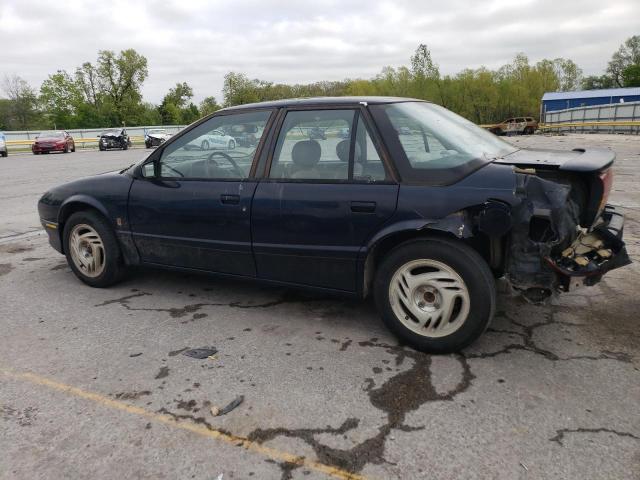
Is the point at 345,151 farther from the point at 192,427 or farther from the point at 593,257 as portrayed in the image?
the point at 192,427

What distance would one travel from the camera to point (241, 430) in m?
2.39

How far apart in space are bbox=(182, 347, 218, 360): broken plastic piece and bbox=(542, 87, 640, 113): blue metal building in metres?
65.2

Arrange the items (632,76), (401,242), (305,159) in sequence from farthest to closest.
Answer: (632,76), (305,159), (401,242)

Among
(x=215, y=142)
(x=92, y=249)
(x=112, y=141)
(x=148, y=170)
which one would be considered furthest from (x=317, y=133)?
(x=112, y=141)

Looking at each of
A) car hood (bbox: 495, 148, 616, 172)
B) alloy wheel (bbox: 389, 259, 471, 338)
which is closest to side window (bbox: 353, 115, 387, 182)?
alloy wheel (bbox: 389, 259, 471, 338)

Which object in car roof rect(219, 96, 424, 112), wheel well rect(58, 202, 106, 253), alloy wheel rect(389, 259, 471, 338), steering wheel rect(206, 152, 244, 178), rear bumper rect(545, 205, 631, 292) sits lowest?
alloy wheel rect(389, 259, 471, 338)

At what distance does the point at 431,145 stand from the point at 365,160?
45cm

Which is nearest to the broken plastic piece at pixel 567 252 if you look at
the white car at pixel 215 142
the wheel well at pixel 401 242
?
the wheel well at pixel 401 242

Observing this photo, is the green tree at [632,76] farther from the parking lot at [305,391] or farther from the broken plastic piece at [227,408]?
the broken plastic piece at [227,408]

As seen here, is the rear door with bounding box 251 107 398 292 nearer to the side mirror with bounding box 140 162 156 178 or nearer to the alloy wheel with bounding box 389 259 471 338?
the alloy wheel with bounding box 389 259 471 338

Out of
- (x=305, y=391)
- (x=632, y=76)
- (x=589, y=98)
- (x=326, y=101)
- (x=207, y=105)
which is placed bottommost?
(x=305, y=391)

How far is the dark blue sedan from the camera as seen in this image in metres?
2.96

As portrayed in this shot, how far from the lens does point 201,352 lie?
10.6ft

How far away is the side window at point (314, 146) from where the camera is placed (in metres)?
3.40
